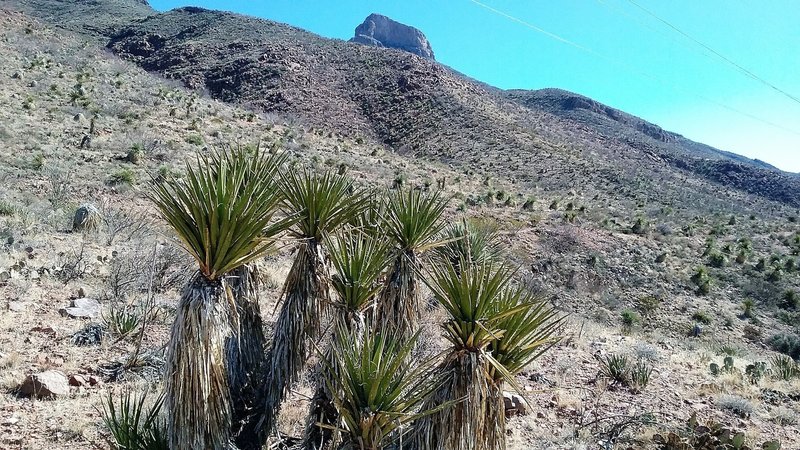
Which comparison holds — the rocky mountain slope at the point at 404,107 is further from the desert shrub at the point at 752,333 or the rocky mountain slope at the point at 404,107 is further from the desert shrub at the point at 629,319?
the desert shrub at the point at 629,319

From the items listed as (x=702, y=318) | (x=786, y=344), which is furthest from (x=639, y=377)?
(x=702, y=318)

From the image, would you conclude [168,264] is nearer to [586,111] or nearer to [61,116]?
[61,116]

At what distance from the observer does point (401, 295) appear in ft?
15.4

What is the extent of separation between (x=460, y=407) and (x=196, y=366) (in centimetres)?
176

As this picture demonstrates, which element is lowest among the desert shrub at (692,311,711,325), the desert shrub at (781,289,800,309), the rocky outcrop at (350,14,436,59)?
the desert shrub at (692,311,711,325)

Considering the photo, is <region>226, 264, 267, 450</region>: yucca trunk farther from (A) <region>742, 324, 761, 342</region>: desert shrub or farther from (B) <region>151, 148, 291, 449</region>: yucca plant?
(A) <region>742, 324, 761, 342</region>: desert shrub

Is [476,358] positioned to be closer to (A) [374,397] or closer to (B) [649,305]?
(A) [374,397]

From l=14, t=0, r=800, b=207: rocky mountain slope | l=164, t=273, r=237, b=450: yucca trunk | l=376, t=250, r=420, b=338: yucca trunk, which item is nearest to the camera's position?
l=164, t=273, r=237, b=450: yucca trunk

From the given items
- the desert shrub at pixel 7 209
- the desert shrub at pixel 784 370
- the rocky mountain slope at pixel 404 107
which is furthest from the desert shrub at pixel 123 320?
the rocky mountain slope at pixel 404 107

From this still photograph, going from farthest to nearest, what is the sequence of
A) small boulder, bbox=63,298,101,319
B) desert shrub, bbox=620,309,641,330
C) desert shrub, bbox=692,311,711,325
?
desert shrub, bbox=692,311,711,325, desert shrub, bbox=620,309,641,330, small boulder, bbox=63,298,101,319

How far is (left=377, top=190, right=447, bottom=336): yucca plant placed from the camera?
4.71 m

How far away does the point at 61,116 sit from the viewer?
67.9 feet

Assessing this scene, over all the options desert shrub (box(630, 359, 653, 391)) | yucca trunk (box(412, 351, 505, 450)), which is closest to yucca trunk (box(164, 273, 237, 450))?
yucca trunk (box(412, 351, 505, 450))

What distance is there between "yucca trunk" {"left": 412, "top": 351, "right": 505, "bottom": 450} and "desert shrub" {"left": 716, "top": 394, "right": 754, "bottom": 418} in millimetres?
6032
